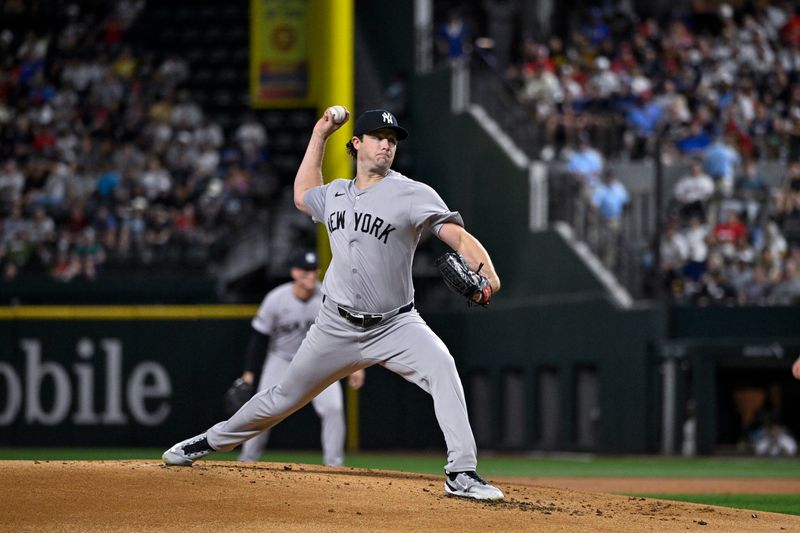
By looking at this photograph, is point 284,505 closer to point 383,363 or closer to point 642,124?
point 383,363

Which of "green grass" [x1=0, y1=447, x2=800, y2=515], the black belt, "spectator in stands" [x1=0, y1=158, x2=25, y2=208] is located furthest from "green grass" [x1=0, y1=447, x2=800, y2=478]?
the black belt

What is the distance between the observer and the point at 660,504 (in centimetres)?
828

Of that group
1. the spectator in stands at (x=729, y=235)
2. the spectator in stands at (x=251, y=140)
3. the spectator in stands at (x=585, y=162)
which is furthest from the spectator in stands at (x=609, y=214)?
the spectator in stands at (x=251, y=140)

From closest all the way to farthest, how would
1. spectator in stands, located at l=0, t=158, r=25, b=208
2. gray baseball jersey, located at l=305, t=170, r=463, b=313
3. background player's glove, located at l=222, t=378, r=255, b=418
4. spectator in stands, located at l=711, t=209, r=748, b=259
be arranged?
1. gray baseball jersey, located at l=305, t=170, r=463, b=313
2. background player's glove, located at l=222, t=378, r=255, b=418
3. spectator in stands, located at l=711, t=209, r=748, b=259
4. spectator in stands, located at l=0, t=158, r=25, b=208

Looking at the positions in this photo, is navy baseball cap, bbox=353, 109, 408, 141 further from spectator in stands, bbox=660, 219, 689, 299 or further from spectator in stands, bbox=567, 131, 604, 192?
spectator in stands, bbox=567, 131, 604, 192

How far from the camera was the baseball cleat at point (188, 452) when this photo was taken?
8.15 meters

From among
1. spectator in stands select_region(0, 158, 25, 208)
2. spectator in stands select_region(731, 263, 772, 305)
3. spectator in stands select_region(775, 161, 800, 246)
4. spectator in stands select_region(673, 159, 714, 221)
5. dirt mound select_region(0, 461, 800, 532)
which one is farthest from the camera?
spectator in stands select_region(0, 158, 25, 208)

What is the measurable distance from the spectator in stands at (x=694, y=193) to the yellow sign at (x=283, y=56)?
5.42 m

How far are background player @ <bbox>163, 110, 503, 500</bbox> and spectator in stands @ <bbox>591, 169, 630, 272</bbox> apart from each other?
1150cm

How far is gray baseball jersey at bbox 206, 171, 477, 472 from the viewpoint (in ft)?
24.9

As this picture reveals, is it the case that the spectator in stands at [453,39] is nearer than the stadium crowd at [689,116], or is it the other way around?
the stadium crowd at [689,116]

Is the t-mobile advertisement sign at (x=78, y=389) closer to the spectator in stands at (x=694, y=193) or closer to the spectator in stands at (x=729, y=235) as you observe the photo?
the spectator in stands at (x=694, y=193)

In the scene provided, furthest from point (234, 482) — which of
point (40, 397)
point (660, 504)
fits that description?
point (40, 397)

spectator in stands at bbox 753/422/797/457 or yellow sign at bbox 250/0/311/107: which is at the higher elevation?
yellow sign at bbox 250/0/311/107
